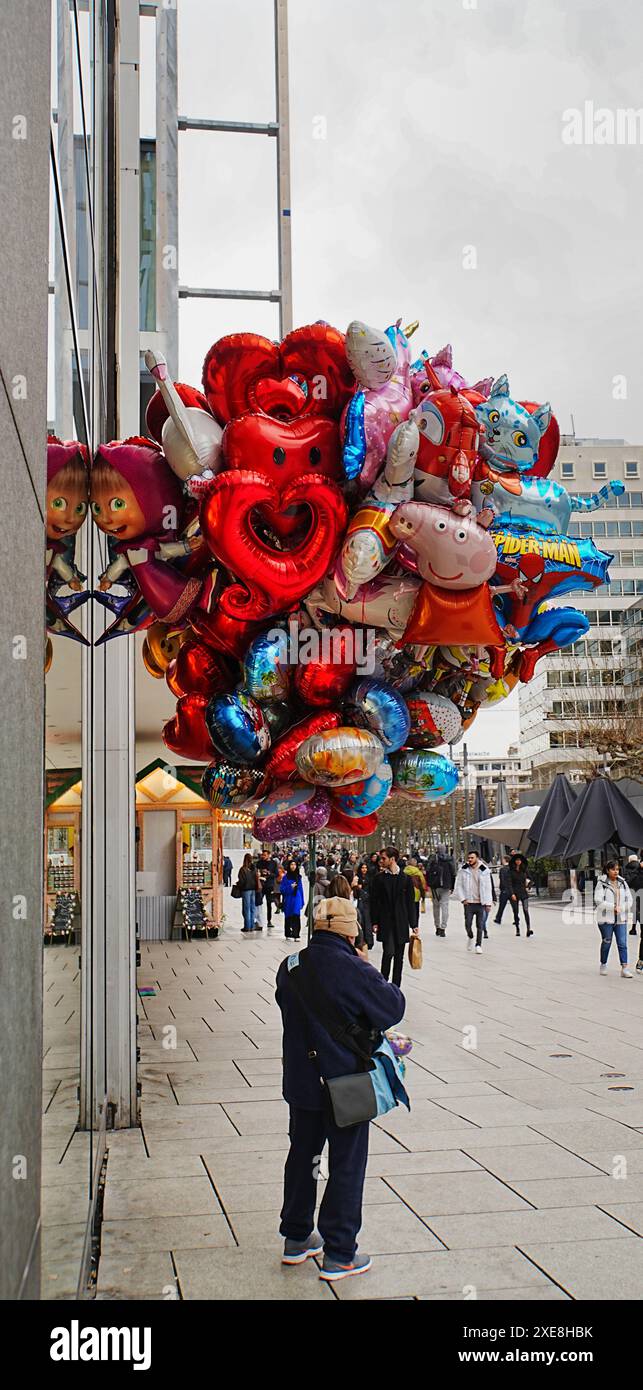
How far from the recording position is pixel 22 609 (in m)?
2.11

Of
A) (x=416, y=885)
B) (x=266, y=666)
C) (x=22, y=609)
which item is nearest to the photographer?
(x=22, y=609)

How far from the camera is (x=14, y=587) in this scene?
2014mm

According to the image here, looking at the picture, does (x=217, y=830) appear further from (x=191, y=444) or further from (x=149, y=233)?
(x=191, y=444)

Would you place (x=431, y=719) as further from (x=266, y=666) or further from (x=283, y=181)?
(x=283, y=181)

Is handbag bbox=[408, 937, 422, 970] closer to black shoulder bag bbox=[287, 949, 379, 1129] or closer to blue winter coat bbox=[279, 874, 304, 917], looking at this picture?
black shoulder bag bbox=[287, 949, 379, 1129]

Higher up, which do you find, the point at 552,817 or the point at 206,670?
the point at 206,670

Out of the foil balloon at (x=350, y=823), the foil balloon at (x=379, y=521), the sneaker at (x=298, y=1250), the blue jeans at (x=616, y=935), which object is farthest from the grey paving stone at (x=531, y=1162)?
the blue jeans at (x=616, y=935)

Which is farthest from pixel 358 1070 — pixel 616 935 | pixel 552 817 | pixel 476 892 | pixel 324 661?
pixel 552 817

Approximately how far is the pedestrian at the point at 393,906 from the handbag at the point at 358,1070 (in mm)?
8326

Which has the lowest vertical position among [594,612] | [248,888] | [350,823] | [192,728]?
[248,888]

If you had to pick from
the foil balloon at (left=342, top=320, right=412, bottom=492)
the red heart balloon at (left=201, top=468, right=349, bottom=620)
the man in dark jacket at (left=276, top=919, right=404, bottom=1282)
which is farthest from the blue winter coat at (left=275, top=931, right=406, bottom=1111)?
the foil balloon at (left=342, top=320, right=412, bottom=492)

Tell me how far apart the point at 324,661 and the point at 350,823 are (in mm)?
900

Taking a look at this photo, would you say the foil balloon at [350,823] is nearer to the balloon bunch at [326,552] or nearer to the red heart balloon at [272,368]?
the balloon bunch at [326,552]
